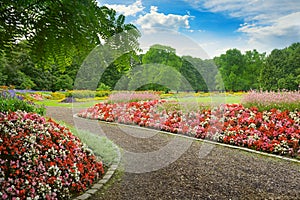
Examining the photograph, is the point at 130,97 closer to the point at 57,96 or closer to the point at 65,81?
the point at 65,81

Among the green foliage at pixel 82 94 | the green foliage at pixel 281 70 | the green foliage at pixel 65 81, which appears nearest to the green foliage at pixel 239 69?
the green foliage at pixel 281 70

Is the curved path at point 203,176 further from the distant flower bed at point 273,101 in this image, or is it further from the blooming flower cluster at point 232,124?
the distant flower bed at point 273,101

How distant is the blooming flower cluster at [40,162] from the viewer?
3.14m

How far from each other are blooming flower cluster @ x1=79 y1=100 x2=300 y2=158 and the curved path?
1.92 ft

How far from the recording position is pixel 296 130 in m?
6.15

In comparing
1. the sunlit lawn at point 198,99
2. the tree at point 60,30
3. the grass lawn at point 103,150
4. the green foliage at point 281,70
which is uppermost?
the green foliage at point 281,70

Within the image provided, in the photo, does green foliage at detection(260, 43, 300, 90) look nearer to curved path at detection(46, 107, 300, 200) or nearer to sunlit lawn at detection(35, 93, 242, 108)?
sunlit lawn at detection(35, 93, 242, 108)

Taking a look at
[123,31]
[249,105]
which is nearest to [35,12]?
[123,31]

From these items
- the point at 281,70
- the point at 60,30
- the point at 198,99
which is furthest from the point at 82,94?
the point at 60,30

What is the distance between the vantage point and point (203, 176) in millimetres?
4305

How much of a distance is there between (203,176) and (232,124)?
3333mm

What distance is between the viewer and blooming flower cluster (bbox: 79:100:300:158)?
19.8 ft

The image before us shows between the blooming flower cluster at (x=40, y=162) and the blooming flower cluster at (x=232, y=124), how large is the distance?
11.5ft

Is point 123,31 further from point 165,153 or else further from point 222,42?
point 222,42
